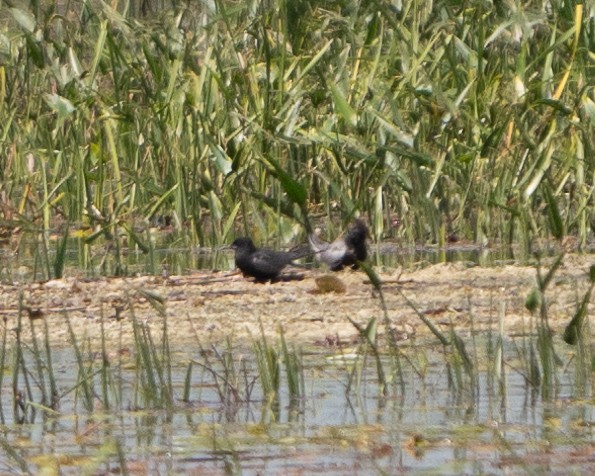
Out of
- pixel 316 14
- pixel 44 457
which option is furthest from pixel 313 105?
pixel 44 457

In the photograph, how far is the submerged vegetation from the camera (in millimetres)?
9031

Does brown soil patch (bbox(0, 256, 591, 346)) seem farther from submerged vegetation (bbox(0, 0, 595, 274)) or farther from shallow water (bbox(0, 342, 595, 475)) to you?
shallow water (bbox(0, 342, 595, 475))

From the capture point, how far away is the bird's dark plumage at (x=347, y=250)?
8209 millimetres

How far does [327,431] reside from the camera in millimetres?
4617

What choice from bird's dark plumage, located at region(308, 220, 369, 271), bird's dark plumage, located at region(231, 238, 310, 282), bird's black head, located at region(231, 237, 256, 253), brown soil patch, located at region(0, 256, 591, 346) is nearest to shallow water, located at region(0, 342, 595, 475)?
brown soil patch, located at region(0, 256, 591, 346)

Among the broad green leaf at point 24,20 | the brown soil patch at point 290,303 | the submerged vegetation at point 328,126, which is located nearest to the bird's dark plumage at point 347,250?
the brown soil patch at point 290,303

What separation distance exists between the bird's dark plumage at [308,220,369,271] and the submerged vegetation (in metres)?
0.24

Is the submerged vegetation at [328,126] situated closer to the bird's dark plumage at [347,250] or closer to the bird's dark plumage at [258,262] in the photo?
the bird's dark plumage at [347,250]

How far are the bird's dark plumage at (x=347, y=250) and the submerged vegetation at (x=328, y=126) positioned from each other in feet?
0.80

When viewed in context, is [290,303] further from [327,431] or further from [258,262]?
[327,431]

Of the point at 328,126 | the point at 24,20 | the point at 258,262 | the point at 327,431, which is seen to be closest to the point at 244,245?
the point at 258,262

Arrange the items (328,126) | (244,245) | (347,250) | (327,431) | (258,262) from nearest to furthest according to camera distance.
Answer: (327,431) < (258,262) < (244,245) < (347,250) < (328,126)

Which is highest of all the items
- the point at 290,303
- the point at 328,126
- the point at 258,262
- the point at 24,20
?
the point at 24,20

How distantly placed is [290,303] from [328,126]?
8.71 ft
